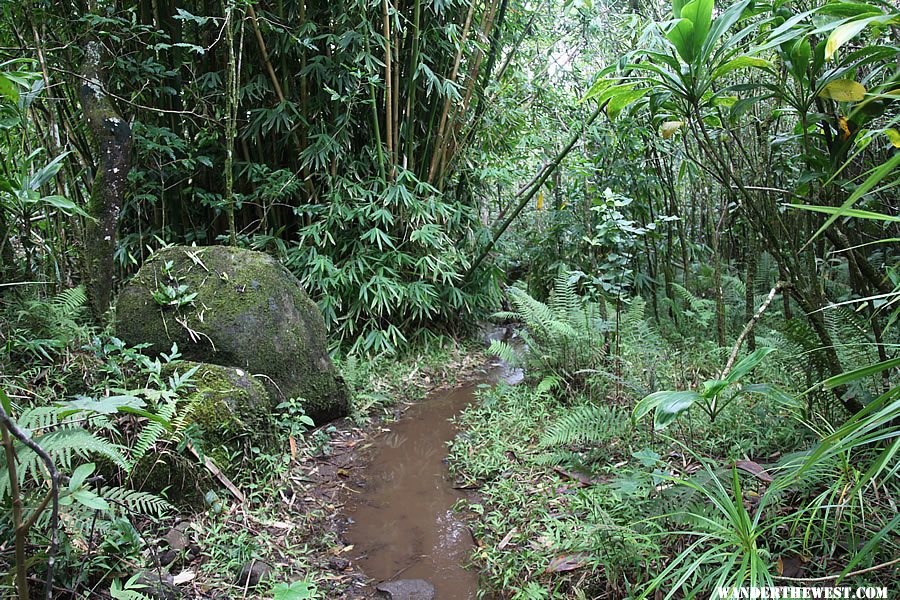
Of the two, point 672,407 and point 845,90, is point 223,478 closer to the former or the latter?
point 672,407

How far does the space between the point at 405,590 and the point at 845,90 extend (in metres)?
1.93

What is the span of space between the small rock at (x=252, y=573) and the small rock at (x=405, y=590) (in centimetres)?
38

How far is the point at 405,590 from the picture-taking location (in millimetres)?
1863

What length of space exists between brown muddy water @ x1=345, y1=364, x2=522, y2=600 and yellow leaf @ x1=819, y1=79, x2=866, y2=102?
70.0 inches

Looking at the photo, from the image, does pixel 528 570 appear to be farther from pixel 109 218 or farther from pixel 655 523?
pixel 109 218

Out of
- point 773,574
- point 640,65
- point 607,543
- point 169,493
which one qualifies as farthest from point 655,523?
point 169,493

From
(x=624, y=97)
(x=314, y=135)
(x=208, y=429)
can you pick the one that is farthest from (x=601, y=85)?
(x=314, y=135)

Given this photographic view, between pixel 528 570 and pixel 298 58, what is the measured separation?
10.9 feet

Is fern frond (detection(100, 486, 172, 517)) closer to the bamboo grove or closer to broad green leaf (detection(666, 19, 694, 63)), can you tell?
the bamboo grove

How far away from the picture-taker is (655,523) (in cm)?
164

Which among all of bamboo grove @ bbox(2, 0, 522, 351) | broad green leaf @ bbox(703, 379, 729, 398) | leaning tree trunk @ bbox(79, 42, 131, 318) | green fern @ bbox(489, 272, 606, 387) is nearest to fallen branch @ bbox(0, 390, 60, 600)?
broad green leaf @ bbox(703, 379, 729, 398)

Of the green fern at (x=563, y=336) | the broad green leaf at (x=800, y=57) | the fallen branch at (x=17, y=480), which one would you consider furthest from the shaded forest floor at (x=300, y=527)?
the broad green leaf at (x=800, y=57)

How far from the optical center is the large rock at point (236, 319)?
253cm

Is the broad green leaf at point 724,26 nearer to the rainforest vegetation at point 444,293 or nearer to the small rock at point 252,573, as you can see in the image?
the rainforest vegetation at point 444,293
